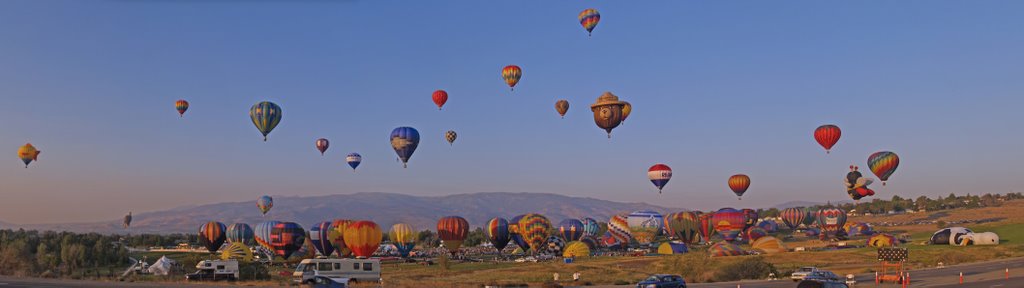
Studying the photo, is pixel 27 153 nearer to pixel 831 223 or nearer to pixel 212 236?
pixel 212 236

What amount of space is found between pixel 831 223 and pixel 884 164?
1147 inches

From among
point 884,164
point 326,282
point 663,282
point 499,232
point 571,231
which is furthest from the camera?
point 571,231

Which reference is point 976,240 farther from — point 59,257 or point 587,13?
point 59,257

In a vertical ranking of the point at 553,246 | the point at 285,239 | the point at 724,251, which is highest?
the point at 285,239

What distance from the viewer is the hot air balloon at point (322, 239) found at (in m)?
89.9

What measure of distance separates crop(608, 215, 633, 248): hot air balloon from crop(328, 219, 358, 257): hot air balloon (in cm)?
4674

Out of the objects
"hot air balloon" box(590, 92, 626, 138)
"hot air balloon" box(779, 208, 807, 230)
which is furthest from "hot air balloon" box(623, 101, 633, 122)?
"hot air balloon" box(779, 208, 807, 230)

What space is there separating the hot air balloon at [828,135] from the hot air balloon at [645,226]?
36.0 m

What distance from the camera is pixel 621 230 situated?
12231 cm

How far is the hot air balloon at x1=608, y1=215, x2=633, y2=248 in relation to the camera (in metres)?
121

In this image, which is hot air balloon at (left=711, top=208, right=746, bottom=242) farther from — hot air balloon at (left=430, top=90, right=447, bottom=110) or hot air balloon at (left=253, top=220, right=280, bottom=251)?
hot air balloon at (left=253, top=220, right=280, bottom=251)

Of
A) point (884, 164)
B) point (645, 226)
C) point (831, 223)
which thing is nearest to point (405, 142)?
point (645, 226)

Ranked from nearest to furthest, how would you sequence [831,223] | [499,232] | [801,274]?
[801,274] → [499,232] → [831,223]

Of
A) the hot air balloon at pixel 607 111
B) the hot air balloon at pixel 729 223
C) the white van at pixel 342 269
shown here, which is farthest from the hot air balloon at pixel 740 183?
the white van at pixel 342 269
